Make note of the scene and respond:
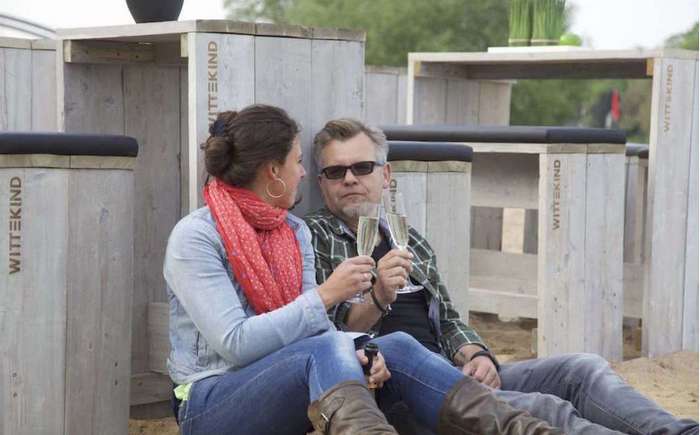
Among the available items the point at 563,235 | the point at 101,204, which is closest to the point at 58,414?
the point at 101,204

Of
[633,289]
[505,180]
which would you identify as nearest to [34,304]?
[505,180]

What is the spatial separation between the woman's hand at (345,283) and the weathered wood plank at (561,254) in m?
2.54

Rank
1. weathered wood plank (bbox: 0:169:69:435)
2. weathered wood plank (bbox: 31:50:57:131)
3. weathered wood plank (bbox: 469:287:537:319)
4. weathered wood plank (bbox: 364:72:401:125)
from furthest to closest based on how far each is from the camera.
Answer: weathered wood plank (bbox: 364:72:401:125)
weathered wood plank (bbox: 469:287:537:319)
weathered wood plank (bbox: 31:50:57:131)
weathered wood plank (bbox: 0:169:69:435)

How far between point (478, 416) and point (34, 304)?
1381mm

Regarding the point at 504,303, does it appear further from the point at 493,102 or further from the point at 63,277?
the point at 63,277

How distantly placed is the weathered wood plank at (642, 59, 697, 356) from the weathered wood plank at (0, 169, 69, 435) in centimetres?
367

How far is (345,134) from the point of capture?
4004 millimetres

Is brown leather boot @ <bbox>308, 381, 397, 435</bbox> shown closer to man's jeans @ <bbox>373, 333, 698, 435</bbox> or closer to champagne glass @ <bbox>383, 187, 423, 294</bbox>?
man's jeans @ <bbox>373, 333, 698, 435</bbox>

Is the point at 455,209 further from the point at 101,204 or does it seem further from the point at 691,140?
the point at 691,140

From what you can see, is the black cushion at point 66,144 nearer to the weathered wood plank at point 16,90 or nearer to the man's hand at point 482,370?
the man's hand at point 482,370

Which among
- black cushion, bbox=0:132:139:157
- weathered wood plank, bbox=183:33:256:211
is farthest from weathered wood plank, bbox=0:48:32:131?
weathered wood plank, bbox=183:33:256:211

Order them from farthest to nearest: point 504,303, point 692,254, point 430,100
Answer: point 430,100 < point 504,303 < point 692,254

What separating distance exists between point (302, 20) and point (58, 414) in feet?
98.3

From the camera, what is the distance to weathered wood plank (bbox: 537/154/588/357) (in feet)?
19.2
